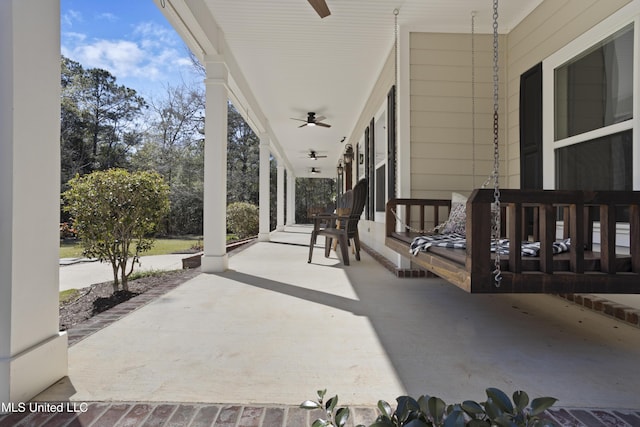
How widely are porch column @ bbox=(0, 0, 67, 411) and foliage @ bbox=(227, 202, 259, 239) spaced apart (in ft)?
29.6

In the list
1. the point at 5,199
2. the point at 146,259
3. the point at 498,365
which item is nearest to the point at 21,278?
the point at 5,199

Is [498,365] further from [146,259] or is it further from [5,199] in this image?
[146,259]

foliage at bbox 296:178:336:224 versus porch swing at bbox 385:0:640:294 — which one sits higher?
foliage at bbox 296:178:336:224

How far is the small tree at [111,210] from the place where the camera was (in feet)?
11.3

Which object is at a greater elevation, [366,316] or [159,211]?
[159,211]

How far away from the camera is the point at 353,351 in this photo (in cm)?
172

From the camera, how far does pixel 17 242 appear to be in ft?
4.03

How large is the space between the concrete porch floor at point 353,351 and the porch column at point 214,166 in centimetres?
106

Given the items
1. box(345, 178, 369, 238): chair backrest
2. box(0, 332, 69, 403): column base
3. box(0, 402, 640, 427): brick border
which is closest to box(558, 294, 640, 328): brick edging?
box(0, 402, 640, 427): brick border

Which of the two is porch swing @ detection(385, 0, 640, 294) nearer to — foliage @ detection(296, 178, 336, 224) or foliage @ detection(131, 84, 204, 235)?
foliage @ detection(131, 84, 204, 235)

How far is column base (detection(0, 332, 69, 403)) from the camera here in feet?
3.96

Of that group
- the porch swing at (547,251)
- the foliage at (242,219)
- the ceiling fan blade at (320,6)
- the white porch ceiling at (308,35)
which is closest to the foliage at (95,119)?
the foliage at (242,219)

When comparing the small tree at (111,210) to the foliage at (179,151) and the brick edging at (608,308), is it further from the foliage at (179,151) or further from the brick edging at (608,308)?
the foliage at (179,151)

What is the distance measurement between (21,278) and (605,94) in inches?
140
